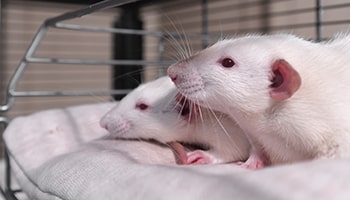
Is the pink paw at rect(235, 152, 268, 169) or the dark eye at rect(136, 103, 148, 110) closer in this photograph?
the pink paw at rect(235, 152, 268, 169)

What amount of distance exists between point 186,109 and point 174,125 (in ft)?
0.12

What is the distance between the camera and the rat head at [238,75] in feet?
2.04

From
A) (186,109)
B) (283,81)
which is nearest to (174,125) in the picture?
(186,109)

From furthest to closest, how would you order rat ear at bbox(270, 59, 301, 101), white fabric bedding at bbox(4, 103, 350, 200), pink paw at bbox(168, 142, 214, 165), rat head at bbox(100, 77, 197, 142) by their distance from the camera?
rat head at bbox(100, 77, 197, 142)
pink paw at bbox(168, 142, 214, 165)
rat ear at bbox(270, 59, 301, 101)
white fabric bedding at bbox(4, 103, 350, 200)

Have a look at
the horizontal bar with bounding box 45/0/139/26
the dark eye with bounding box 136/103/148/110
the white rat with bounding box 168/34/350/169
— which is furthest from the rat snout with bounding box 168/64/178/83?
the dark eye with bounding box 136/103/148/110

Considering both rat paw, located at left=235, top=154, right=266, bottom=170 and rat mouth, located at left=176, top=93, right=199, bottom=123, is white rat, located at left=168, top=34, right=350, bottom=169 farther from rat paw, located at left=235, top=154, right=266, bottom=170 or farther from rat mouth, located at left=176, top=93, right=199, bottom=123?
rat mouth, located at left=176, top=93, right=199, bottom=123

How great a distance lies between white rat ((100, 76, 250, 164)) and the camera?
759 mm

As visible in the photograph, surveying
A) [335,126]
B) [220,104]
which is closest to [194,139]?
[220,104]

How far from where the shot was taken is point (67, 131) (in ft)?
3.08

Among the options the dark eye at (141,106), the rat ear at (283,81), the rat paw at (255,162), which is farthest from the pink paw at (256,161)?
the dark eye at (141,106)

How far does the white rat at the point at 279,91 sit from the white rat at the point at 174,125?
8 centimetres

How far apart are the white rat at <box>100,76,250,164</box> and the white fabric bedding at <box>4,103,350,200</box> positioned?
0.12 ft

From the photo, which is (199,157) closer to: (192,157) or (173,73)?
(192,157)

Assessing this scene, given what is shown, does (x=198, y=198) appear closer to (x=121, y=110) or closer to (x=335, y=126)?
(x=335, y=126)
